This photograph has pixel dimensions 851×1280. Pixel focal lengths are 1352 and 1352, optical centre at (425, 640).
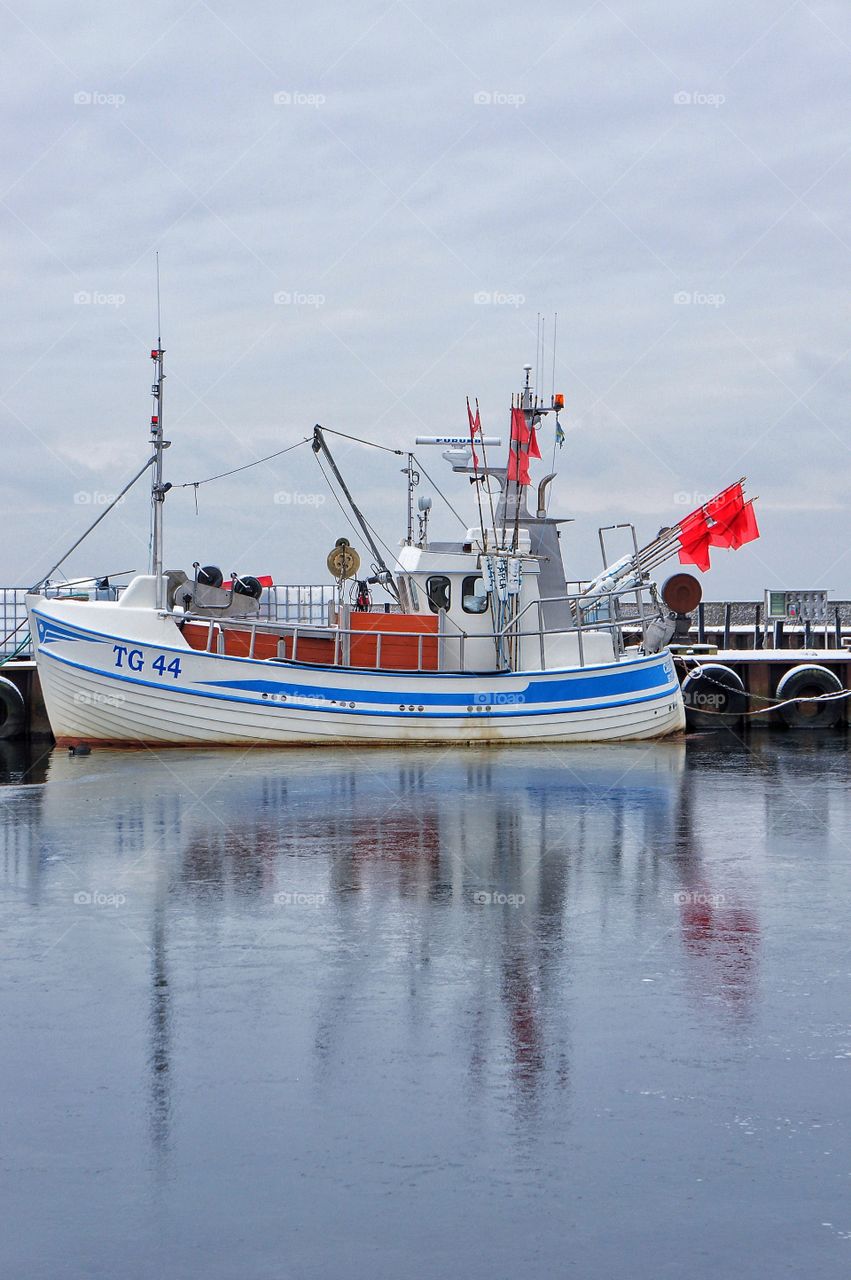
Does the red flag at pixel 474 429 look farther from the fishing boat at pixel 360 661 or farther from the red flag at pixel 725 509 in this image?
the red flag at pixel 725 509

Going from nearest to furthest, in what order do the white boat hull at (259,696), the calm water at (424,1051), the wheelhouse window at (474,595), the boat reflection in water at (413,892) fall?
1. the calm water at (424,1051)
2. the boat reflection in water at (413,892)
3. the white boat hull at (259,696)
4. the wheelhouse window at (474,595)

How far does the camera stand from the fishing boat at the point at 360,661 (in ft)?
78.8

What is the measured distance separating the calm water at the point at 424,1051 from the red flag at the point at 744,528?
1193cm

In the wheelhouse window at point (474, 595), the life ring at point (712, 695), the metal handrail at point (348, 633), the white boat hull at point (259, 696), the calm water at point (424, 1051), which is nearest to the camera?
the calm water at point (424, 1051)

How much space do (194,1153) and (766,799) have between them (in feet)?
45.6

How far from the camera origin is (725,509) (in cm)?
2723

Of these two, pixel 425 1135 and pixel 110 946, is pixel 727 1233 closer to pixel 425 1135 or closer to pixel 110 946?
pixel 425 1135

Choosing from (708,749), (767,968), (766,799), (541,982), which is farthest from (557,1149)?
(708,749)

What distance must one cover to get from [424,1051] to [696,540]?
20337 millimetres

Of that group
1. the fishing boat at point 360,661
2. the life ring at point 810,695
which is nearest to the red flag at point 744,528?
the fishing boat at point 360,661

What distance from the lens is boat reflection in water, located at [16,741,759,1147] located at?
9.04 meters

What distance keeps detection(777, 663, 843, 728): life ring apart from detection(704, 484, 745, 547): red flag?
5.21 meters

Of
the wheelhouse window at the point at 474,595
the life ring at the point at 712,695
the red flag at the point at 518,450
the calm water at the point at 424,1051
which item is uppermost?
the red flag at the point at 518,450

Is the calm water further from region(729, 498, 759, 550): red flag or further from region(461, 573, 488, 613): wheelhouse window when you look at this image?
region(729, 498, 759, 550): red flag
